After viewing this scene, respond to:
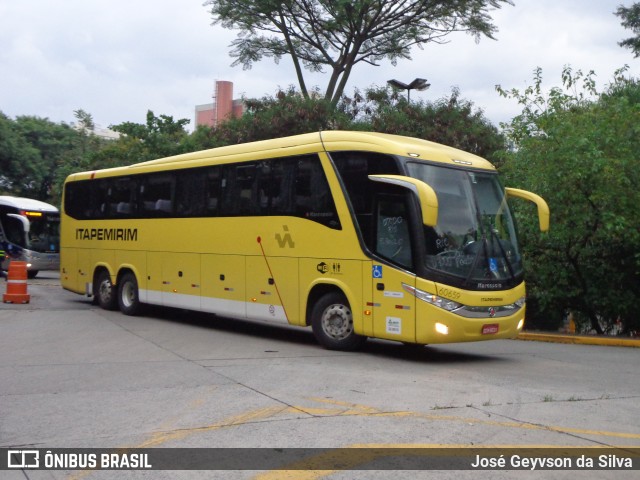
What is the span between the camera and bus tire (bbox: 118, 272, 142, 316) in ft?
59.2

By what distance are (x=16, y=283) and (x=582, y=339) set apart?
13.8 metres

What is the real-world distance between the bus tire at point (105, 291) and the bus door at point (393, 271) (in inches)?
362

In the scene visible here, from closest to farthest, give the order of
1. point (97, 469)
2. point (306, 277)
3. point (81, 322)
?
point (97, 469) < point (306, 277) < point (81, 322)

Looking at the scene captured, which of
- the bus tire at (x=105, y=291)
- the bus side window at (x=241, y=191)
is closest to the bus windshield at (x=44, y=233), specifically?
the bus tire at (x=105, y=291)

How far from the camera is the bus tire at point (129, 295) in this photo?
711 inches

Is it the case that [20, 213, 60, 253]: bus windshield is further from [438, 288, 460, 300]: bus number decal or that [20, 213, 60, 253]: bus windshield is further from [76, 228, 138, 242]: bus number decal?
[438, 288, 460, 300]: bus number decal

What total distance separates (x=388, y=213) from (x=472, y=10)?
71.1ft

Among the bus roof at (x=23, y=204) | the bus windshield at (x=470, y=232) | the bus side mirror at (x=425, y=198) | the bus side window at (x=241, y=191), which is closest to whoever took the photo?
the bus side mirror at (x=425, y=198)

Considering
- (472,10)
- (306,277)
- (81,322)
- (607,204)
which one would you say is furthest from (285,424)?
(472,10)

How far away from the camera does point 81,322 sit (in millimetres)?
16438

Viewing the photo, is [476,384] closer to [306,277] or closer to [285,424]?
[285,424]

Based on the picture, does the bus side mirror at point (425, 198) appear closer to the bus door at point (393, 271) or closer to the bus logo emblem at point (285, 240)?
the bus door at point (393, 271)

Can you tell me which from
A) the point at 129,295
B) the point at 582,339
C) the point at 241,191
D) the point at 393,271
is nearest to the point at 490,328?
the point at 393,271

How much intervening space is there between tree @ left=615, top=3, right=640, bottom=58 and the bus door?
25770mm
